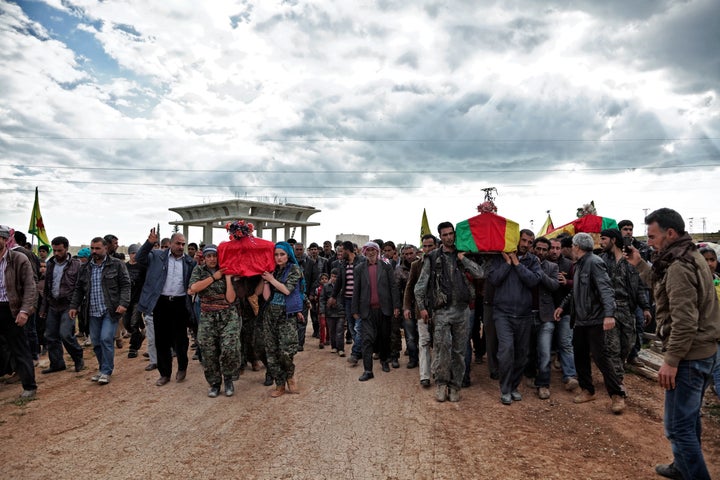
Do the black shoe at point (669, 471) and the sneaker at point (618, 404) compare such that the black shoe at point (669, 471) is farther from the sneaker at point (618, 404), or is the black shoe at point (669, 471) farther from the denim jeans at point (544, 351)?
the denim jeans at point (544, 351)

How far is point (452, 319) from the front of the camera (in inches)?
221

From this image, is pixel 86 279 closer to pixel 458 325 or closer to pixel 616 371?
pixel 458 325

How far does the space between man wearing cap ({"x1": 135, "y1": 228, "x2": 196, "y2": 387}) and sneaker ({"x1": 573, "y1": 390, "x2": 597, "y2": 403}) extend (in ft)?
18.1

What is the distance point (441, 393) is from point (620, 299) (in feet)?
8.83

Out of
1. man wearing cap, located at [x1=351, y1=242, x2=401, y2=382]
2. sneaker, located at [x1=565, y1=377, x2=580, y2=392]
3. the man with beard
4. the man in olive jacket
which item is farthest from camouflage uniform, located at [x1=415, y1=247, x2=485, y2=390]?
the man in olive jacket

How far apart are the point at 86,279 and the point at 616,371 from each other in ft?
24.8

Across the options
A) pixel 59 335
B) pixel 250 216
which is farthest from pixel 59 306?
pixel 250 216

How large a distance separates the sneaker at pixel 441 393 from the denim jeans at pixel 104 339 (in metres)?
4.80

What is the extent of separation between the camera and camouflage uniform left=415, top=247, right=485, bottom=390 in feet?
18.2

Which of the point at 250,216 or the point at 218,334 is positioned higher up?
the point at 250,216

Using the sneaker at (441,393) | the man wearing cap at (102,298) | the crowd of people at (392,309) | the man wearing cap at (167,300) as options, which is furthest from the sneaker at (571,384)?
the man wearing cap at (102,298)

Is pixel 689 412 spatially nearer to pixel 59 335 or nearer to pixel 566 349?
pixel 566 349

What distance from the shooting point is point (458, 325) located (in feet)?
18.5

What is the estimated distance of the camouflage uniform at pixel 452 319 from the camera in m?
5.54
